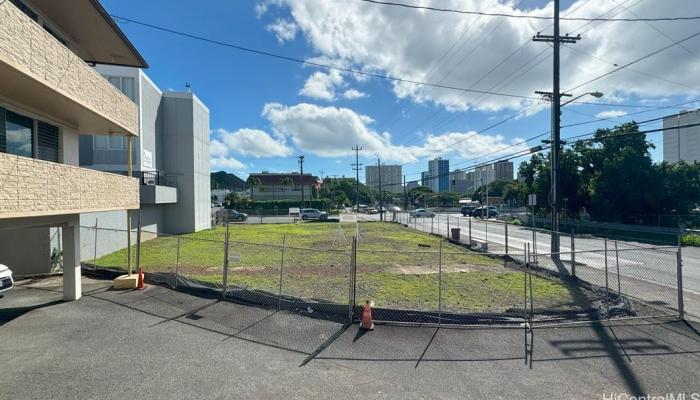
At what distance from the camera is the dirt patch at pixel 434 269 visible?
1414 centimetres

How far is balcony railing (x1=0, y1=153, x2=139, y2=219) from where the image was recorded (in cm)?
631

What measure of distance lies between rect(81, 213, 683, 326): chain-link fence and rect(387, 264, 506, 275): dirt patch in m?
0.04

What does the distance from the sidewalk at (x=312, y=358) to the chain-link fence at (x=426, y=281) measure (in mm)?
597

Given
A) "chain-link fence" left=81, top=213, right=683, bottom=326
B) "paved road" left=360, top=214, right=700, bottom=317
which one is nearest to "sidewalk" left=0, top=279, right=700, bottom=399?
"chain-link fence" left=81, top=213, right=683, bottom=326

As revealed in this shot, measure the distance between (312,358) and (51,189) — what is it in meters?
6.71

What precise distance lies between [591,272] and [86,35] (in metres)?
19.7

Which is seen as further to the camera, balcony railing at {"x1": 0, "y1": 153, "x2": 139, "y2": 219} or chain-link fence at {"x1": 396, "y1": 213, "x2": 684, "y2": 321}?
chain-link fence at {"x1": 396, "y1": 213, "x2": 684, "y2": 321}

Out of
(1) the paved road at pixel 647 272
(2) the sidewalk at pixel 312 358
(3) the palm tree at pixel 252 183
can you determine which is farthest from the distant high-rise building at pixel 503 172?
(2) the sidewalk at pixel 312 358

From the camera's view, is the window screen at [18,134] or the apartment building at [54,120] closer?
the apartment building at [54,120]

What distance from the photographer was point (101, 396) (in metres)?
4.99

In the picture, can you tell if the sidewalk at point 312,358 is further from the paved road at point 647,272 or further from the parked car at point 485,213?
the parked car at point 485,213

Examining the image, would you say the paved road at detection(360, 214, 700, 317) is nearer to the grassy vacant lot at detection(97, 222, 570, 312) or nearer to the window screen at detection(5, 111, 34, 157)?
the grassy vacant lot at detection(97, 222, 570, 312)

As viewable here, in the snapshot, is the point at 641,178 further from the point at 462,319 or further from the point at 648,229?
the point at 462,319

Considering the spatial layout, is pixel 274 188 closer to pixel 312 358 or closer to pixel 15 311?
pixel 15 311
